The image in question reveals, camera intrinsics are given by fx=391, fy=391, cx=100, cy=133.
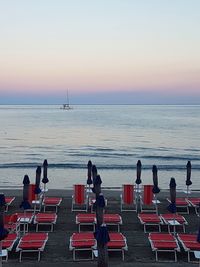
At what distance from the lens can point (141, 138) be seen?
6212cm

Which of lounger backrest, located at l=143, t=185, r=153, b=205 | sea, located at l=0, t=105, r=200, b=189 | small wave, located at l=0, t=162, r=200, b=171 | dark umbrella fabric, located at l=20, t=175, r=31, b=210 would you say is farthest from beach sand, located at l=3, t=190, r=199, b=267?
small wave, located at l=0, t=162, r=200, b=171

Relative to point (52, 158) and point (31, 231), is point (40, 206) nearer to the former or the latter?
point (31, 231)

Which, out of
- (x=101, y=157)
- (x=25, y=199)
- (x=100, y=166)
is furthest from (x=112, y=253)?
(x=101, y=157)

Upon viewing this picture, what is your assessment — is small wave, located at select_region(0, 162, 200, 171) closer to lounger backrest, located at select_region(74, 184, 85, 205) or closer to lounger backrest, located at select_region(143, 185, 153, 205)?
lounger backrest, located at select_region(74, 184, 85, 205)

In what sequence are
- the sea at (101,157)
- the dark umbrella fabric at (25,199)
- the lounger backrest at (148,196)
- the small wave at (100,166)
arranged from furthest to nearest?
the small wave at (100,166) → the sea at (101,157) → the lounger backrest at (148,196) → the dark umbrella fabric at (25,199)

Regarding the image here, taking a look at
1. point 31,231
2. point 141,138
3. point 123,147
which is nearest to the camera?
point 31,231

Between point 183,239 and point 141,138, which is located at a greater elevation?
point 141,138

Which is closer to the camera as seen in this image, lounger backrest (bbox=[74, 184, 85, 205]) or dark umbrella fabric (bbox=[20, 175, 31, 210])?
dark umbrella fabric (bbox=[20, 175, 31, 210])

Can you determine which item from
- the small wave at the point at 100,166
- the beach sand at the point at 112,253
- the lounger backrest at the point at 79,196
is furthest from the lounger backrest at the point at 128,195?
the small wave at the point at 100,166

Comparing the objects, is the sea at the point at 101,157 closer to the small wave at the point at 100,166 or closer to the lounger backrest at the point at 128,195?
the small wave at the point at 100,166

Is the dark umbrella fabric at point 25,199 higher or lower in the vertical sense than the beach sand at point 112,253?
higher

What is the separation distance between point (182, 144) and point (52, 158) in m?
20.8

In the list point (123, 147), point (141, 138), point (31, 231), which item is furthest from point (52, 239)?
point (141, 138)

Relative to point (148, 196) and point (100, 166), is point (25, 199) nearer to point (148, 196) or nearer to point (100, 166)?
point (148, 196)
